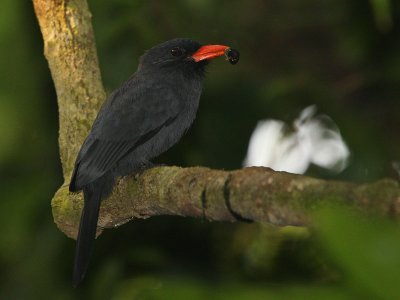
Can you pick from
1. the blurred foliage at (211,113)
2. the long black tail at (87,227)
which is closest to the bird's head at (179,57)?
the blurred foliage at (211,113)

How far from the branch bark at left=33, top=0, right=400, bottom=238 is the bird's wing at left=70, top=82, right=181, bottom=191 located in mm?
112

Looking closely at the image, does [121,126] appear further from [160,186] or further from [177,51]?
[160,186]

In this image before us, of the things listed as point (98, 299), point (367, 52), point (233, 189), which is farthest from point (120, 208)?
point (367, 52)

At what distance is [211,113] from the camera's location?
15.8ft

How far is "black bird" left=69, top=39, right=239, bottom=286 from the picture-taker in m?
3.05

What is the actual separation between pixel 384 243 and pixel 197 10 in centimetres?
473

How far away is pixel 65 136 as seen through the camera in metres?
3.43

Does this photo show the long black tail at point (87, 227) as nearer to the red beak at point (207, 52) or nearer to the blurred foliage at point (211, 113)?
the blurred foliage at point (211, 113)

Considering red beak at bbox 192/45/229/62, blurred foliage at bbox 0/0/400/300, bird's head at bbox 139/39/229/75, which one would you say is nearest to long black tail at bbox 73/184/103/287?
blurred foliage at bbox 0/0/400/300

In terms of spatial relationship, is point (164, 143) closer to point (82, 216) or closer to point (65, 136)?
point (65, 136)

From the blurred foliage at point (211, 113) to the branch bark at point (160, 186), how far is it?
304 millimetres

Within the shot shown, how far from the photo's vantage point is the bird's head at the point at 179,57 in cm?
446

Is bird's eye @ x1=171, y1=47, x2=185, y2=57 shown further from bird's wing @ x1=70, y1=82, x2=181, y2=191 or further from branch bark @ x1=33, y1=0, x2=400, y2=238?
Answer: branch bark @ x1=33, y1=0, x2=400, y2=238

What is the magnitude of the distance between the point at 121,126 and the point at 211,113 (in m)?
1.14
